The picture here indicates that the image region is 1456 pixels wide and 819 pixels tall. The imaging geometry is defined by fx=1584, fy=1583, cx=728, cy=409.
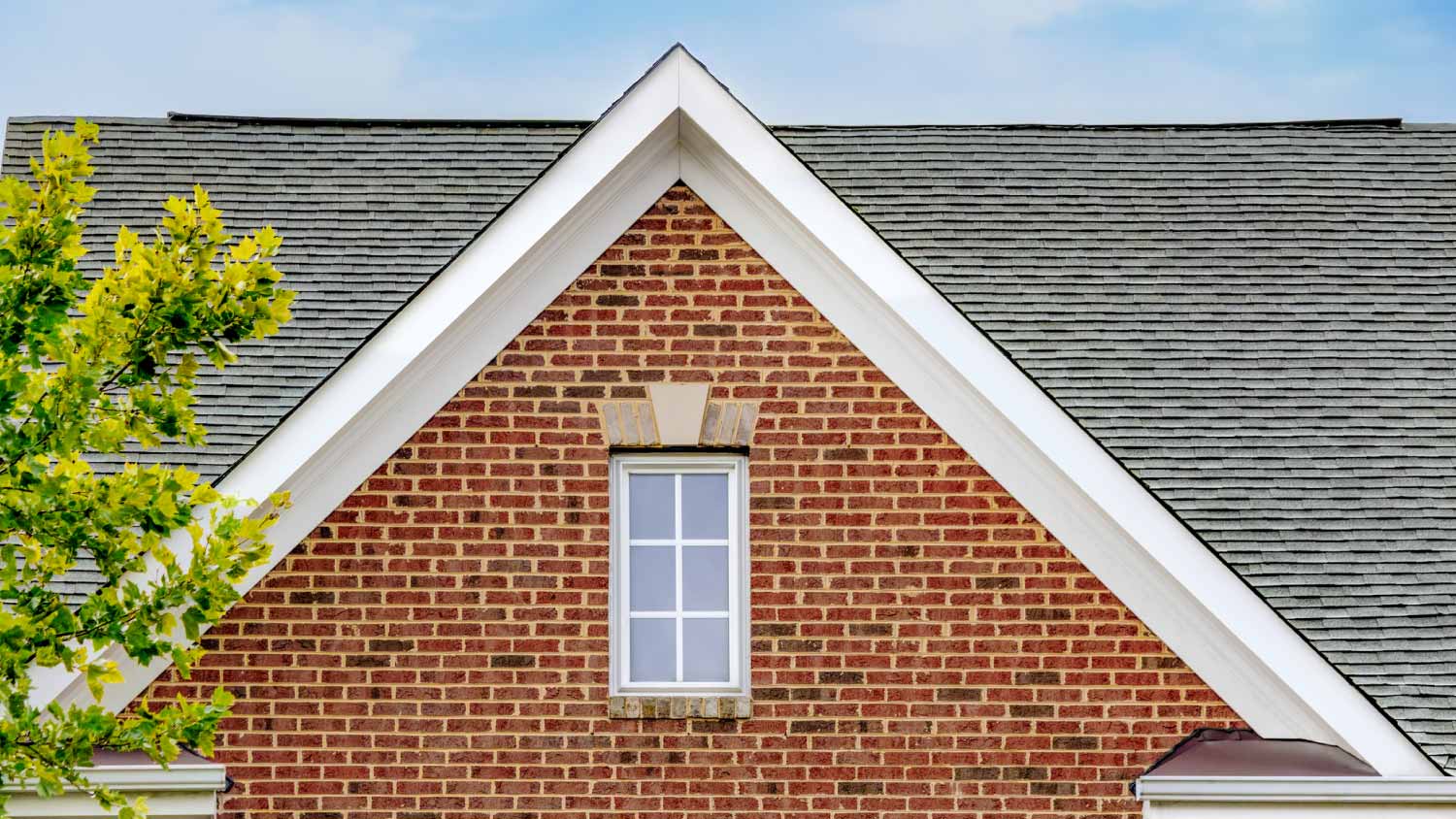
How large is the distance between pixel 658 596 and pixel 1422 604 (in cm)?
420

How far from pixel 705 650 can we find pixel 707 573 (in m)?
0.43

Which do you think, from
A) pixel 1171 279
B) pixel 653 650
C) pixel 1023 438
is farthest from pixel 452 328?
pixel 1171 279

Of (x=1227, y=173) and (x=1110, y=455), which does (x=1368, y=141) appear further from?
(x=1110, y=455)

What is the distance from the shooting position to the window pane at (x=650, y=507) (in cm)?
886

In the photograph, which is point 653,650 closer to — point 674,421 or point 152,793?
point 674,421

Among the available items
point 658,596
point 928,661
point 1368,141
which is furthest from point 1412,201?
point 658,596

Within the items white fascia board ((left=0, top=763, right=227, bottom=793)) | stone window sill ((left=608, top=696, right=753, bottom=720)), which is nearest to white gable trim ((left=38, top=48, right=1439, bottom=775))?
white fascia board ((left=0, top=763, right=227, bottom=793))

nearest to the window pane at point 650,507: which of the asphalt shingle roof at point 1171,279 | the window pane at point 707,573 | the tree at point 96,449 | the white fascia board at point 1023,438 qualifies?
the window pane at point 707,573

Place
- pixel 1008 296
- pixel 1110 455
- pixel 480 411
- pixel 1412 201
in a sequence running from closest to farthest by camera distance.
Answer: pixel 1110 455
pixel 480 411
pixel 1008 296
pixel 1412 201

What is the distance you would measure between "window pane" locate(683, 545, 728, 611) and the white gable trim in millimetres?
1403

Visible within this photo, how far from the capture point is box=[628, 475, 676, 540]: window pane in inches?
349

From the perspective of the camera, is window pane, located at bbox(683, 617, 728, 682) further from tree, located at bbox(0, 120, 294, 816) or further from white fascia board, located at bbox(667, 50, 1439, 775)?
tree, located at bbox(0, 120, 294, 816)

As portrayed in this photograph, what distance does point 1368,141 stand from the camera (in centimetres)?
1268

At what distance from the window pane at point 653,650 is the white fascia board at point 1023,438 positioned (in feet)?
6.24
